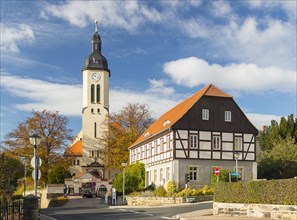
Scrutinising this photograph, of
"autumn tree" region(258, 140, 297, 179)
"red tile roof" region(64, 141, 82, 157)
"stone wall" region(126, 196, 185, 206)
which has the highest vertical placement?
"red tile roof" region(64, 141, 82, 157)

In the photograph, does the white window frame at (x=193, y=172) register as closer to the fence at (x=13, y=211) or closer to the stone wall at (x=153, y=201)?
the stone wall at (x=153, y=201)

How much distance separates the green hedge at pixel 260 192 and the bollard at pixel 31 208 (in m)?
10.8

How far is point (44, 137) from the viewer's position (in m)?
64.0

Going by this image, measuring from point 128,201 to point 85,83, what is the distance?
36238 mm

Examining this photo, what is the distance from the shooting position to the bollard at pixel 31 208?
18.3 m

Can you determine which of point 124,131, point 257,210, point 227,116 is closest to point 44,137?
point 124,131

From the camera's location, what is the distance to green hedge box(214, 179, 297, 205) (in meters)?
21.5

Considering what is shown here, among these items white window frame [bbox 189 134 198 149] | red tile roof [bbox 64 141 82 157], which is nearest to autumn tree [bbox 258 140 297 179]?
white window frame [bbox 189 134 198 149]

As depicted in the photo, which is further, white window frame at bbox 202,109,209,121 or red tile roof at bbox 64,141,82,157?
red tile roof at bbox 64,141,82,157

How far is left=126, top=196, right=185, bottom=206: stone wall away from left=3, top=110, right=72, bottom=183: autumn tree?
76.8 feet

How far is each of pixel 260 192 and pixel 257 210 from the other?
2.93ft

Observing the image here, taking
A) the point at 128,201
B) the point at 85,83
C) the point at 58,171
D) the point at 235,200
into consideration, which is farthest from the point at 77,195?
the point at 235,200

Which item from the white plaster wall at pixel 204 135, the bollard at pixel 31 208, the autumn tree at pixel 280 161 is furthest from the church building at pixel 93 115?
the bollard at pixel 31 208

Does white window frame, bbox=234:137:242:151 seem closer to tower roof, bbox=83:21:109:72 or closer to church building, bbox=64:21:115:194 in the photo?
church building, bbox=64:21:115:194
